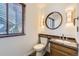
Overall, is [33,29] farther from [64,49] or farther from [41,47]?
[64,49]

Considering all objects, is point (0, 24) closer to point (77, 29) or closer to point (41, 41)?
point (41, 41)

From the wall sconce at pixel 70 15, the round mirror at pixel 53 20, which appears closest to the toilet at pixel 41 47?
the round mirror at pixel 53 20

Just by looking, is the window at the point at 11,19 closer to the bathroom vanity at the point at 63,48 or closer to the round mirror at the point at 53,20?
the round mirror at the point at 53,20

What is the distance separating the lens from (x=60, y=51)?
1516mm

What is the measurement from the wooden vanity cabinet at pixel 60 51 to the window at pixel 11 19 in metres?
0.47

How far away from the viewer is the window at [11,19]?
4.46 ft

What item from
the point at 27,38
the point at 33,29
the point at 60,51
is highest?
the point at 33,29

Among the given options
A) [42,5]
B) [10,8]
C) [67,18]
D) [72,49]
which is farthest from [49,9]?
[72,49]

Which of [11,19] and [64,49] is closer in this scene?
[11,19]

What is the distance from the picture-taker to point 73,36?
1479mm

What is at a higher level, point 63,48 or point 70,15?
point 70,15

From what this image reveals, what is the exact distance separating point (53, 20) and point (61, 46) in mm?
378

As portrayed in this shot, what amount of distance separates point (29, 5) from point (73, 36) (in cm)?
72

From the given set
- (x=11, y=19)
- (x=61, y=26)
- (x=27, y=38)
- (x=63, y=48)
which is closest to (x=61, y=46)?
(x=63, y=48)
